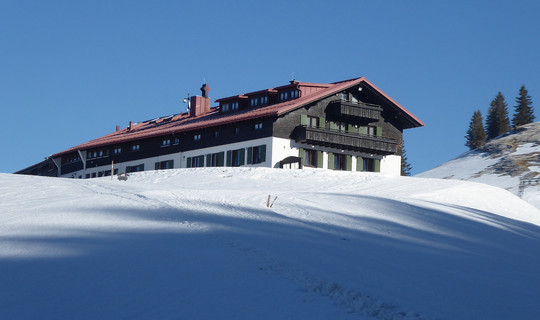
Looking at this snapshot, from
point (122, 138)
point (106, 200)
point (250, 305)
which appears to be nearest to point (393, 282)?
point (250, 305)

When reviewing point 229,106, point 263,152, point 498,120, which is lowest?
point 263,152

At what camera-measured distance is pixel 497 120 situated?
116875 millimetres

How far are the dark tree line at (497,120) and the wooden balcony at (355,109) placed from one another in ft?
196

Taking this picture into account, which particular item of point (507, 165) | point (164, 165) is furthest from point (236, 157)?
point (507, 165)

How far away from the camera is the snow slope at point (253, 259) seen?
11.4 metres

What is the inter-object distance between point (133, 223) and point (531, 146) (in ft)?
275

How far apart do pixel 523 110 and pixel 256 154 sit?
6898cm

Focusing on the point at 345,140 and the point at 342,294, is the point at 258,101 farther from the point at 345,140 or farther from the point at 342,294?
the point at 342,294

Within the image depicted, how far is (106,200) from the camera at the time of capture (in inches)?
941

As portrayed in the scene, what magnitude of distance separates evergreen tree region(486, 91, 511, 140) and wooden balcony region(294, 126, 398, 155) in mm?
64353

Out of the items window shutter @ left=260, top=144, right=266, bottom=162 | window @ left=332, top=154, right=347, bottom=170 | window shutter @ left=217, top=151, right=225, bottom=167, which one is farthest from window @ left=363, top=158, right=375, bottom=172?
window shutter @ left=217, top=151, right=225, bottom=167

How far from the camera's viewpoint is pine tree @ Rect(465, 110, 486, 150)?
11415 centimetres

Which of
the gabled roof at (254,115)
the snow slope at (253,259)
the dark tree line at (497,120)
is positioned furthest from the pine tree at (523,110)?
the snow slope at (253,259)

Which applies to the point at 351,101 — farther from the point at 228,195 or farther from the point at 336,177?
the point at 228,195
